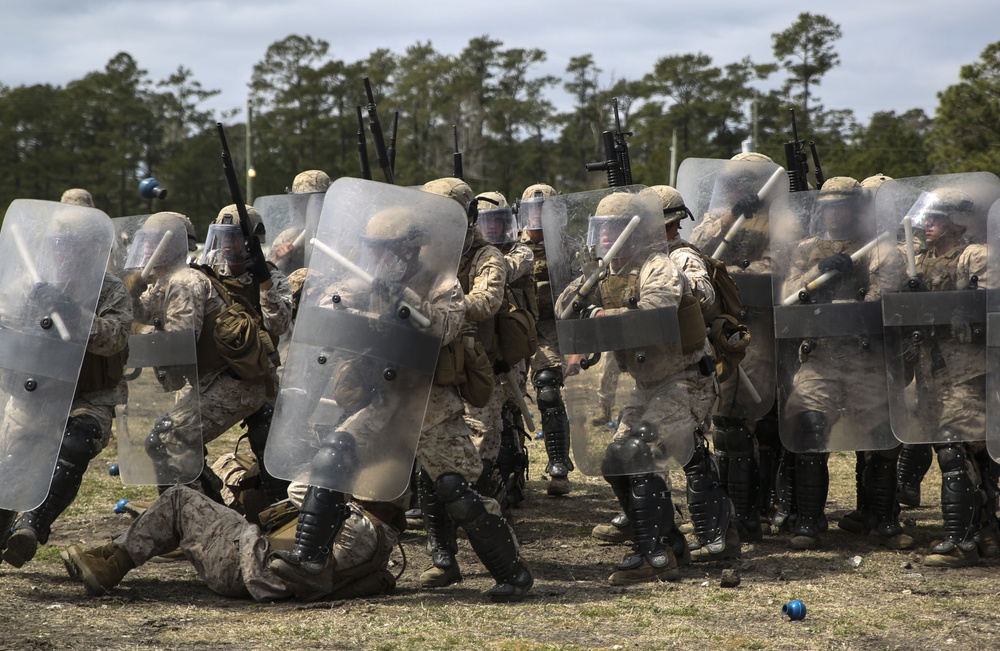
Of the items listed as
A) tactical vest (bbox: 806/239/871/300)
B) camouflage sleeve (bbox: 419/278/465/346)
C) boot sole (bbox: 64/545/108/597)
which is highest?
tactical vest (bbox: 806/239/871/300)

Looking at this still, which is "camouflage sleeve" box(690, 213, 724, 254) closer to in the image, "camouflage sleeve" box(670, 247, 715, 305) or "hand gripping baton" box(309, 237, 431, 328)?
"camouflage sleeve" box(670, 247, 715, 305)

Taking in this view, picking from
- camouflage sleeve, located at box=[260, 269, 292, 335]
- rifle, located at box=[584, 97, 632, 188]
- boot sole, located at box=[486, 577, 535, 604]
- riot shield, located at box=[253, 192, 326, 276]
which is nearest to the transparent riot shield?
rifle, located at box=[584, 97, 632, 188]

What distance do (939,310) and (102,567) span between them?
14.3 ft

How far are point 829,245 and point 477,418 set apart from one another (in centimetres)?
221

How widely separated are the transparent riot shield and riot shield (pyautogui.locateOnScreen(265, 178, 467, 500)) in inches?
105

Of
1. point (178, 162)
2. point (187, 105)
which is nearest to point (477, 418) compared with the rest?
point (178, 162)

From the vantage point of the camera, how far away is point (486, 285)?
5.53 meters

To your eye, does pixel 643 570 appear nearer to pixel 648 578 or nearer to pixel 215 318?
pixel 648 578

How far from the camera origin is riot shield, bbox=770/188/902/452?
6.39 m

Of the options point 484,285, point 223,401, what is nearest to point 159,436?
point 223,401

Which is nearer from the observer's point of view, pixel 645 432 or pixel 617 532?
pixel 645 432

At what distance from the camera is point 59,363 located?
5406mm

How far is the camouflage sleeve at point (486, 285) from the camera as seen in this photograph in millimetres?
5430

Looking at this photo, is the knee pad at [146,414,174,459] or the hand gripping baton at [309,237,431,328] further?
the knee pad at [146,414,174,459]
